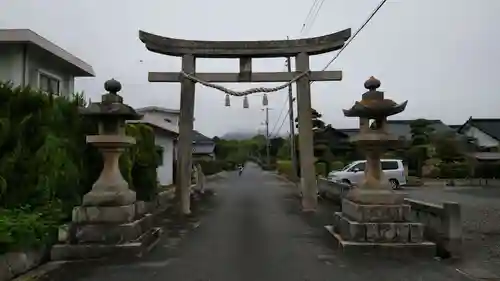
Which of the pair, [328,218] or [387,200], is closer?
[387,200]

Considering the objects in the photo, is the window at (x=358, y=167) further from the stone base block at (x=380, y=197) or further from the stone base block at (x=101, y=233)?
the stone base block at (x=101, y=233)

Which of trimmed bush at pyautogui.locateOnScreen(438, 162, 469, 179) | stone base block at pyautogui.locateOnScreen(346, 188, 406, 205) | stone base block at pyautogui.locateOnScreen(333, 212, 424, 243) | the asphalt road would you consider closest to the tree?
trimmed bush at pyautogui.locateOnScreen(438, 162, 469, 179)

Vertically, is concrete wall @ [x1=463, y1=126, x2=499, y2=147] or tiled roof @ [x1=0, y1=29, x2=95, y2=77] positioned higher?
tiled roof @ [x1=0, y1=29, x2=95, y2=77]

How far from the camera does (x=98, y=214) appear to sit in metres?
8.70

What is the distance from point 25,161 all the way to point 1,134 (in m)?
0.63

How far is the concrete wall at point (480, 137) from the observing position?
4843 centimetres

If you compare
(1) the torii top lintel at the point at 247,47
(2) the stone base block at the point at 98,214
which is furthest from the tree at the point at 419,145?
(2) the stone base block at the point at 98,214

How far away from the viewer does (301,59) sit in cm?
1653

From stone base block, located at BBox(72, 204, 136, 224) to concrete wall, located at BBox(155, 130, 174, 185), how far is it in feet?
60.2

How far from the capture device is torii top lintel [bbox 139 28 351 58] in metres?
16.0

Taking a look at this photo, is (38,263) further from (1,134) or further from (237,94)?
(237,94)

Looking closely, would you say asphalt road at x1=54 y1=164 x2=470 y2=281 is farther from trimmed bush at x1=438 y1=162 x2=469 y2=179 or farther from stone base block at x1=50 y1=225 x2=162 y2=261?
trimmed bush at x1=438 y1=162 x2=469 y2=179

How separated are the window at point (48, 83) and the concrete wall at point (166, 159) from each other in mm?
9187

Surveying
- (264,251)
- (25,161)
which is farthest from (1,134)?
(264,251)
